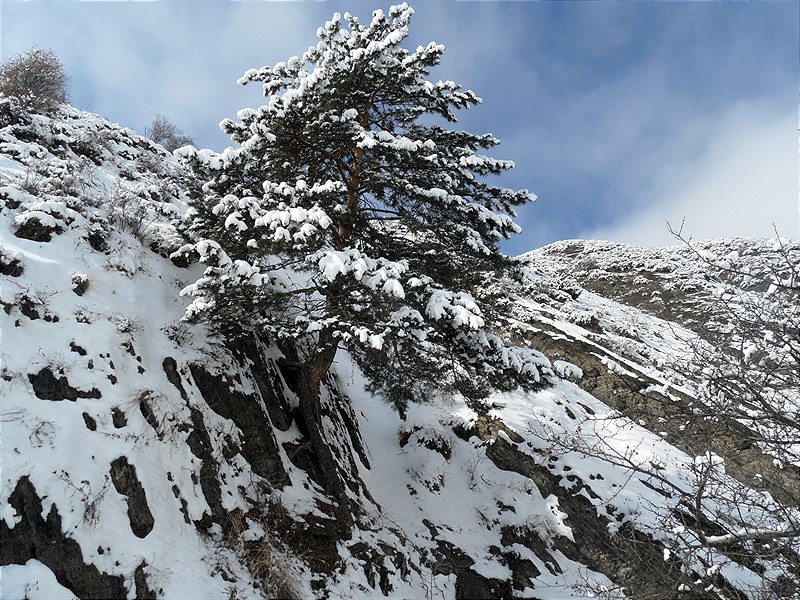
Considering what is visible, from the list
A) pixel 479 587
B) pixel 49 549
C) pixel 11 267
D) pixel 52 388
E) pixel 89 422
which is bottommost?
pixel 479 587

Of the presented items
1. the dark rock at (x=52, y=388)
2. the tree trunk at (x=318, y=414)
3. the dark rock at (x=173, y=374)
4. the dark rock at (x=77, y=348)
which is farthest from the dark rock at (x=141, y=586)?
the tree trunk at (x=318, y=414)

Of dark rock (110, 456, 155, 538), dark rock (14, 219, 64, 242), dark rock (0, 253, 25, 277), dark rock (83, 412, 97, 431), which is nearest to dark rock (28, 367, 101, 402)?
dark rock (83, 412, 97, 431)

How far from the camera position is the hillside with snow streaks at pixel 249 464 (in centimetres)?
431

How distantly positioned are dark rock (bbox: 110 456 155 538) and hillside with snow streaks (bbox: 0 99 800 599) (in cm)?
2

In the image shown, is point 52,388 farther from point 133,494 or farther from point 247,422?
point 247,422

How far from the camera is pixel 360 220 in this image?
8367 mm

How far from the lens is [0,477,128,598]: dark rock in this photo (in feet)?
13.5

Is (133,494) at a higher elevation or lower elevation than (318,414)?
lower

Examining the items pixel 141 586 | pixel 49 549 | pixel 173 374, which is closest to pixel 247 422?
pixel 173 374

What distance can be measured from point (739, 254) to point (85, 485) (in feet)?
26.3

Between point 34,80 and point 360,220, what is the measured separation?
12.7 m

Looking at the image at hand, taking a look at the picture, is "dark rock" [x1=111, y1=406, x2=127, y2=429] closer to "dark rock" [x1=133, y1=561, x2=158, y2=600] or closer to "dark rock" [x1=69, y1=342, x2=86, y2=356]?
"dark rock" [x1=69, y1=342, x2=86, y2=356]

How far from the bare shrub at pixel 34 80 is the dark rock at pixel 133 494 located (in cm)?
1281

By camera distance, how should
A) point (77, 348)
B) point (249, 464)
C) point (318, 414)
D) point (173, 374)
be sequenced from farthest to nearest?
point (318, 414), point (249, 464), point (173, 374), point (77, 348)
